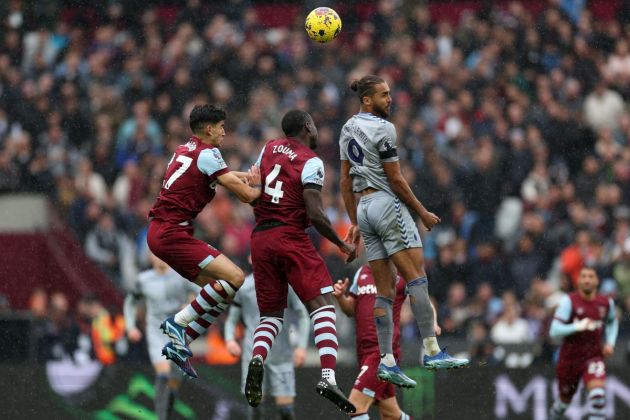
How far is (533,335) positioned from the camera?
1844cm

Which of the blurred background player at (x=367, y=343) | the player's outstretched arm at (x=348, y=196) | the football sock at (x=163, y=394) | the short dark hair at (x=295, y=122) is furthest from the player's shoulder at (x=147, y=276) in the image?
the short dark hair at (x=295, y=122)

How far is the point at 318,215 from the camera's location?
12000 millimetres

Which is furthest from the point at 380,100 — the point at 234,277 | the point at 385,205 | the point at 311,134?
the point at 234,277

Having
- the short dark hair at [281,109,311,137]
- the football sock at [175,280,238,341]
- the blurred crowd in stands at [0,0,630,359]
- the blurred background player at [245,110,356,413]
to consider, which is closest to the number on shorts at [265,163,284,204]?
the blurred background player at [245,110,356,413]

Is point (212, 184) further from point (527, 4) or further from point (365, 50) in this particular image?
point (527, 4)

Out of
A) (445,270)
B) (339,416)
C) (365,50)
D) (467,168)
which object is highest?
(365,50)

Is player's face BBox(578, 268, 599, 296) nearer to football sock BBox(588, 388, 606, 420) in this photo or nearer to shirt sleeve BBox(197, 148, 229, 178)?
football sock BBox(588, 388, 606, 420)

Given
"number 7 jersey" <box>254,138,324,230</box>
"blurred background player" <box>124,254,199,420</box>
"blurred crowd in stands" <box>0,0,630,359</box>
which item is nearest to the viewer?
"number 7 jersey" <box>254,138,324,230</box>

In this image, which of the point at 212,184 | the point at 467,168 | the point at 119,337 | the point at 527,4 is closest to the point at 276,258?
the point at 212,184

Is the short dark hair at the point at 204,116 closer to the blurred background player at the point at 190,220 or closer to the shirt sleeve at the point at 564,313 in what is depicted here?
the blurred background player at the point at 190,220

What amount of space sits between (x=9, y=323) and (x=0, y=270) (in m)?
2.09

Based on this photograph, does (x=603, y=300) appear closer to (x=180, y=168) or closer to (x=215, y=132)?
(x=215, y=132)

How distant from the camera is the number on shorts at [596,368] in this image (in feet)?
53.0

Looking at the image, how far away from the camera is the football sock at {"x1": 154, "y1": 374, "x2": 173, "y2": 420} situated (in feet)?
52.8
